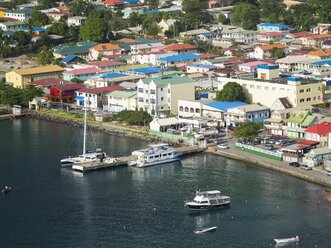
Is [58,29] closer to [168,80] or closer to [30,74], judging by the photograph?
[30,74]

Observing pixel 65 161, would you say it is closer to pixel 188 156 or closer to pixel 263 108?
pixel 188 156

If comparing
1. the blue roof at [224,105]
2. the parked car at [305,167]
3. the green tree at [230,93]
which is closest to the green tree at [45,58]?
the green tree at [230,93]

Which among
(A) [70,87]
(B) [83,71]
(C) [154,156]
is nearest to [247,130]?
(C) [154,156]

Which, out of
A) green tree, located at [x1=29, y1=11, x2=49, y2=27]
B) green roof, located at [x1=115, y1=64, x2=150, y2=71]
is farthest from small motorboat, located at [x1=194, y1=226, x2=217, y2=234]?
green tree, located at [x1=29, y1=11, x2=49, y2=27]

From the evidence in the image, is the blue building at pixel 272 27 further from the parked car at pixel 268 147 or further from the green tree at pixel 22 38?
the parked car at pixel 268 147

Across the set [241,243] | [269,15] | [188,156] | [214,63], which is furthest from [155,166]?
[269,15]
